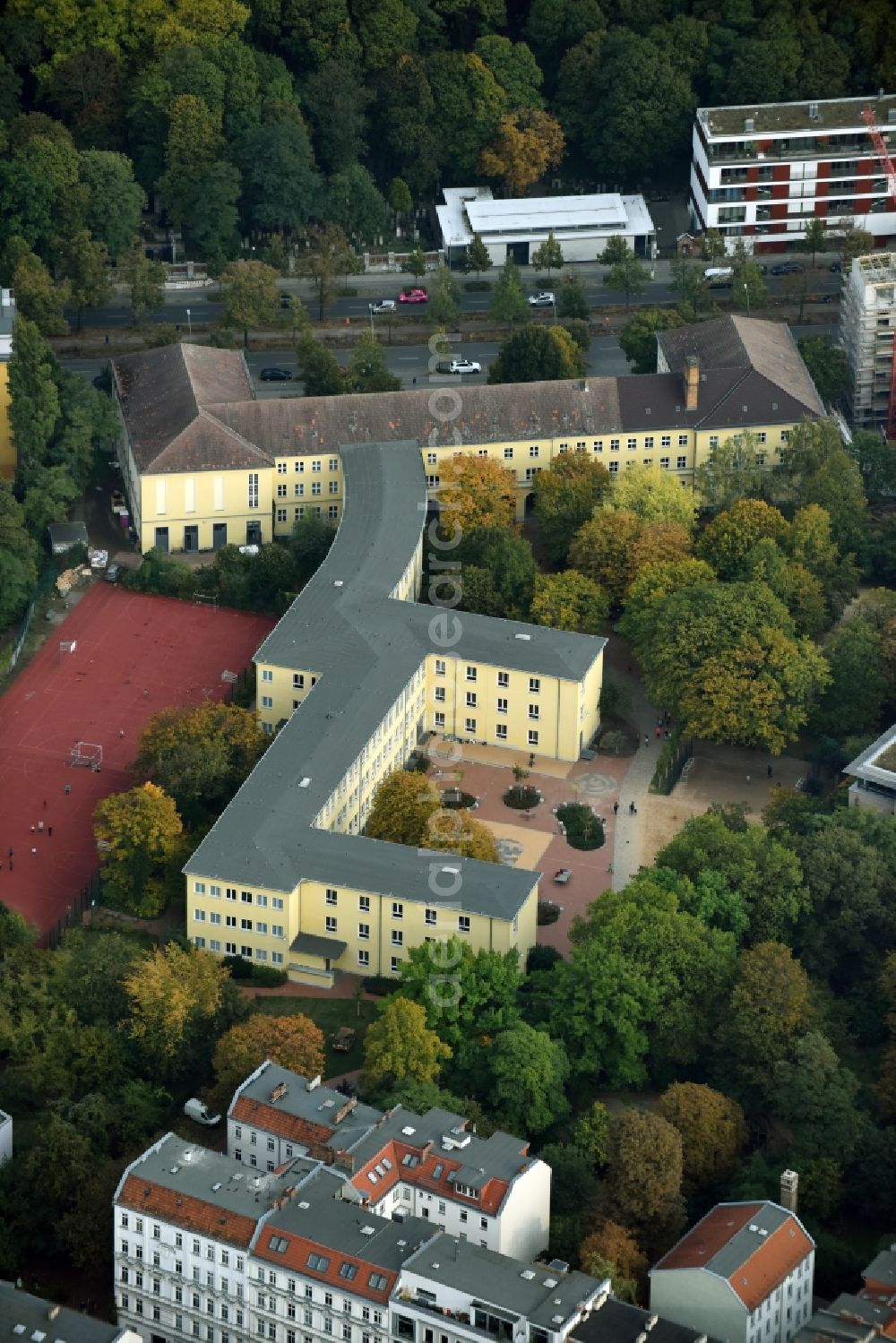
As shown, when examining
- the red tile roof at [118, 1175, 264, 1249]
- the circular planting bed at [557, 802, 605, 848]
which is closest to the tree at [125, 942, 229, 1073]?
the red tile roof at [118, 1175, 264, 1249]

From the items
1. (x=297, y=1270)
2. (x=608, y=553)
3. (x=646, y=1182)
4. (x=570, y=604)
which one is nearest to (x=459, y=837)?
(x=570, y=604)

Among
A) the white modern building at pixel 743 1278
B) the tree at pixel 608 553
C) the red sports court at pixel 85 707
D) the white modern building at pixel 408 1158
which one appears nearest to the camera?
the white modern building at pixel 743 1278

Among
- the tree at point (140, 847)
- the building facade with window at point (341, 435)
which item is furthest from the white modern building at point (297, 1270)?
the building facade with window at point (341, 435)

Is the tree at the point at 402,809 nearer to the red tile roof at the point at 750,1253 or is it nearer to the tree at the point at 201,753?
the tree at the point at 201,753

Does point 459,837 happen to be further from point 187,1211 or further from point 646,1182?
point 187,1211

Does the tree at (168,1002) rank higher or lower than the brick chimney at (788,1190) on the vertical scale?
higher

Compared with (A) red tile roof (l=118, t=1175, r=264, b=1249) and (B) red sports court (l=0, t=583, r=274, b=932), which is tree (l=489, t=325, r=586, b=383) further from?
(A) red tile roof (l=118, t=1175, r=264, b=1249)
